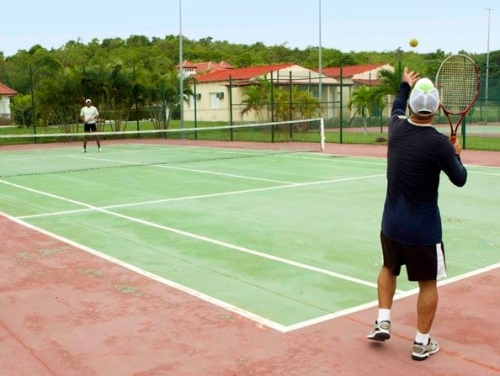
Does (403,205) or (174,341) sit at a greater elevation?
(403,205)

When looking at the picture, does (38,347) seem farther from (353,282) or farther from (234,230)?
(234,230)

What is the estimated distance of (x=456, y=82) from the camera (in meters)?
6.61

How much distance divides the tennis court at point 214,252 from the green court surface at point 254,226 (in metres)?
0.02

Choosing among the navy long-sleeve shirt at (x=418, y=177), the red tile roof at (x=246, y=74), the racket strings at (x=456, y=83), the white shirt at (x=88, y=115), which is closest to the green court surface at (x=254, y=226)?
the navy long-sleeve shirt at (x=418, y=177)

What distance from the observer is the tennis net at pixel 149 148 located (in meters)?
17.0

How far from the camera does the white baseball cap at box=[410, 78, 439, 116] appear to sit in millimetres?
3969

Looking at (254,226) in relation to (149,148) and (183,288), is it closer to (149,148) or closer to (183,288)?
(183,288)

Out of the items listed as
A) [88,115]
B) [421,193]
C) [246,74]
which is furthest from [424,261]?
[246,74]

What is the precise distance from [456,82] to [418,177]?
2911 millimetres

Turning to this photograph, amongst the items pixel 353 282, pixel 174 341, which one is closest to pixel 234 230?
pixel 353 282

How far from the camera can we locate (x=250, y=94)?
2967 cm

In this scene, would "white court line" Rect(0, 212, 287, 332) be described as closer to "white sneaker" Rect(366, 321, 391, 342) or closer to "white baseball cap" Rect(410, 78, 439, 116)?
"white sneaker" Rect(366, 321, 391, 342)

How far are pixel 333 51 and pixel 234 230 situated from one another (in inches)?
2647

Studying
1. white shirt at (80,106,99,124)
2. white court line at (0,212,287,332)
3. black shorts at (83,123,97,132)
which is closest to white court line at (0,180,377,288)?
white court line at (0,212,287,332)
